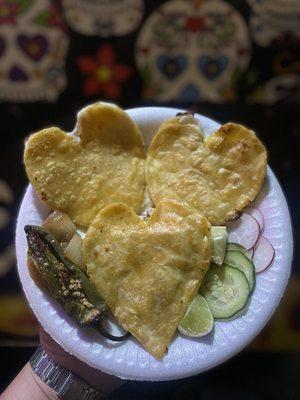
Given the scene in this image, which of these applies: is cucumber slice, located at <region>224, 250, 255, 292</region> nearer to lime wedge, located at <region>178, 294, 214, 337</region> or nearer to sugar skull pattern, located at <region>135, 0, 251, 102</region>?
lime wedge, located at <region>178, 294, 214, 337</region>

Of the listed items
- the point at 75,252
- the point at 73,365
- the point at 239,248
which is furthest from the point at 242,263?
the point at 73,365

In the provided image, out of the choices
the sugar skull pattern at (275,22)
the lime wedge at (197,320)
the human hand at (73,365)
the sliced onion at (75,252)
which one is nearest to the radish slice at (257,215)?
the lime wedge at (197,320)

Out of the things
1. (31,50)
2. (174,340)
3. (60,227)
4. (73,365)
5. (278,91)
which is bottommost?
(73,365)

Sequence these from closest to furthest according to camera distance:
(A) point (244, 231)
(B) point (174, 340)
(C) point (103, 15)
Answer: (B) point (174, 340) < (A) point (244, 231) < (C) point (103, 15)

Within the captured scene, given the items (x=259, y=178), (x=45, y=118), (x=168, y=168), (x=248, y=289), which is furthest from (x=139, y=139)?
(x=45, y=118)

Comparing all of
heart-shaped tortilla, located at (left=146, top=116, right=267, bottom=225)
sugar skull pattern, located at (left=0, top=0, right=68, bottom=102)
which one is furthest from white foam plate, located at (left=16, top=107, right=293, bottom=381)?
sugar skull pattern, located at (left=0, top=0, right=68, bottom=102)

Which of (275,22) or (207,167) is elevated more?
(275,22)

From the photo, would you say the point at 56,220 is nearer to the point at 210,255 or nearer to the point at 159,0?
the point at 210,255

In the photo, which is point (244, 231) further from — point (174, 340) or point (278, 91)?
point (278, 91)
